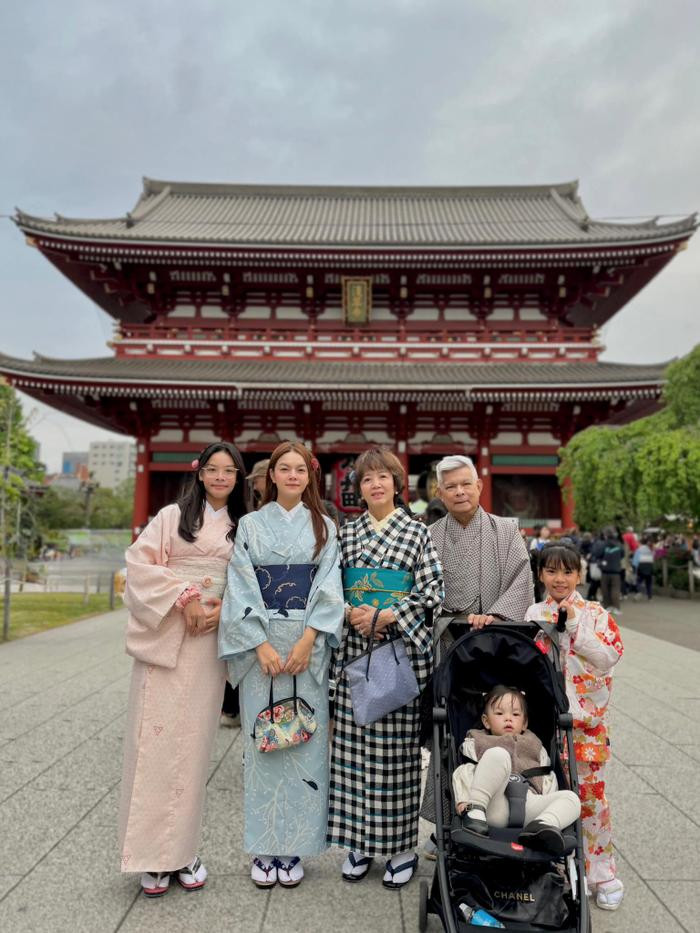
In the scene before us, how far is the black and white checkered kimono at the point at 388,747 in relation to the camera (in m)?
2.58

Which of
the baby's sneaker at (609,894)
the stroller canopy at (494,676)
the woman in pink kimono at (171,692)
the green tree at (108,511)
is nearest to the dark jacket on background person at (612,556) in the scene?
the baby's sneaker at (609,894)

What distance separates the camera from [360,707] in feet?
8.30

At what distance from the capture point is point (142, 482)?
14.2 m

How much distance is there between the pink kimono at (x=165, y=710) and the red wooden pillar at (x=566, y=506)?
12253mm

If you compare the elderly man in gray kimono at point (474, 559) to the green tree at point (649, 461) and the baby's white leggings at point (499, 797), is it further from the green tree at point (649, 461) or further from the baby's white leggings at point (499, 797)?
the green tree at point (649, 461)

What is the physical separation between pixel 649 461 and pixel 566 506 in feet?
9.10

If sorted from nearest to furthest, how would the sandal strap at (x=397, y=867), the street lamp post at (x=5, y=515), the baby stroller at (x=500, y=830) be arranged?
the baby stroller at (x=500, y=830), the sandal strap at (x=397, y=867), the street lamp post at (x=5, y=515)

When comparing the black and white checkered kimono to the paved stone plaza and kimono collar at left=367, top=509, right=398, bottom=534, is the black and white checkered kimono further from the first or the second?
the paved stone plaza

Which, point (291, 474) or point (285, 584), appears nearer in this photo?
point (285, 584)

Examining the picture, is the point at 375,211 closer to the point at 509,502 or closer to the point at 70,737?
the point at 509,502

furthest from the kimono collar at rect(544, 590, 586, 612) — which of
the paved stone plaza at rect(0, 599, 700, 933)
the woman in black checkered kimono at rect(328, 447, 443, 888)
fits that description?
the paved stone plaza at rect(0, 599, 700, 933)

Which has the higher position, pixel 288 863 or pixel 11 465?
pixel 11 465

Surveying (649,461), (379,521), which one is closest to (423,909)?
(379,521)

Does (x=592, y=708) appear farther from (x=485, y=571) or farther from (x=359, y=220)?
(x=359, y=220)
